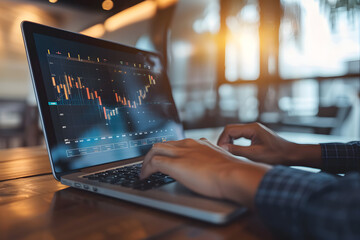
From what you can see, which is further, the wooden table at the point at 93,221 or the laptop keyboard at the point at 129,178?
the laptop keyboard at the point at 129,178

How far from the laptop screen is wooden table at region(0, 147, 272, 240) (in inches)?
4.6

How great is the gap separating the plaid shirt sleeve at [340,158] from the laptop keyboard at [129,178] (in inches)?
16.6

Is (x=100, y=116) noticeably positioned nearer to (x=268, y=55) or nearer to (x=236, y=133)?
(x=236, y=133)

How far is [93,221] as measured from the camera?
371 mm

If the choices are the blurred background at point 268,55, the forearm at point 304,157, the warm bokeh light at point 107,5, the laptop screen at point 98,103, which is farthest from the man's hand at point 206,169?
the warm bokeh light at point 107,5

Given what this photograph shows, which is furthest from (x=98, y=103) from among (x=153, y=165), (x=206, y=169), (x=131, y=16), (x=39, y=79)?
(x=131, y=16)

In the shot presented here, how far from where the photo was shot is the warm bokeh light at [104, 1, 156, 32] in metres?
1.62

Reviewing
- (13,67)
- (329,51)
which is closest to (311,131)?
(329,51)

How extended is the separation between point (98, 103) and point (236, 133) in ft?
1.22

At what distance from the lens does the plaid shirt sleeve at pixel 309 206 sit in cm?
28

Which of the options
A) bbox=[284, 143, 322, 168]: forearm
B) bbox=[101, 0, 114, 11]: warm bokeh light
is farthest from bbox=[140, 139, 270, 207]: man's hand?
bbox=[101, 0, 114, 11]: warm bokeh light

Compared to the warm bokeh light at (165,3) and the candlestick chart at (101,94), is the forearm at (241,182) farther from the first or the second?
→ the warm bokeh light at (165,3)

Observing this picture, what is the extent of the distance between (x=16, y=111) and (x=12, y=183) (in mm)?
2028

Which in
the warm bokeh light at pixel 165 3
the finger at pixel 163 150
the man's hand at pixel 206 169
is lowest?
the man's hand at pixel 206 169
